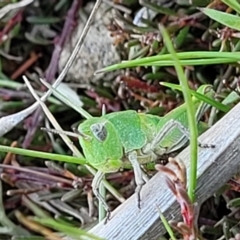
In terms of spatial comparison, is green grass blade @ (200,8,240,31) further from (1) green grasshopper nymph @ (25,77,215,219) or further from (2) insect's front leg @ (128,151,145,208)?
(2) insect's front leg @ (128,151,145,208)

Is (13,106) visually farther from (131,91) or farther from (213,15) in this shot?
(213,15)

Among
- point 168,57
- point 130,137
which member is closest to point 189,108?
point 168,57

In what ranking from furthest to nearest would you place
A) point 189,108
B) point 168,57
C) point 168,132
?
point 168,132 < point 168,57 < point 189,108

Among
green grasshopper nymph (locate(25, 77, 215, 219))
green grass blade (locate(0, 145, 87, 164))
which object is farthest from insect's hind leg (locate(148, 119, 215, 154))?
green grass blade (locate(0, 145, 87, 164))

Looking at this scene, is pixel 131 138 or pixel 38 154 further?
pixel 131 138

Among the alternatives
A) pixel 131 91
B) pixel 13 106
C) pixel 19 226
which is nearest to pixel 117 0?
pixel 131 91

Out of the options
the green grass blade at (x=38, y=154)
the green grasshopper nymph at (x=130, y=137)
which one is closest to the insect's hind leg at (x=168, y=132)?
the green grasshopper nymph at (x=130, y=137)

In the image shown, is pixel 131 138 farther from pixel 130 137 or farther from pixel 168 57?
pixel 168 57

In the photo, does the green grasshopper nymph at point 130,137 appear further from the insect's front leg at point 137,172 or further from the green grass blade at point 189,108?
the green grass blade at point 189,108
